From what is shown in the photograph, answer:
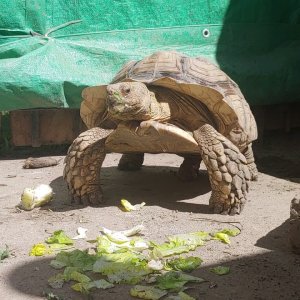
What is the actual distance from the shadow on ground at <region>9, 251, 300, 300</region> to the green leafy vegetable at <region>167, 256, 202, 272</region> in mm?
37

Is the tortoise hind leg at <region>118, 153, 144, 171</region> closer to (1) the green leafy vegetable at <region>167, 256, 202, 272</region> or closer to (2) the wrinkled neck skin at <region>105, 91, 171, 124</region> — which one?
(2) the wrinkled neck skin at <region>105, 91, 171, 124</region>

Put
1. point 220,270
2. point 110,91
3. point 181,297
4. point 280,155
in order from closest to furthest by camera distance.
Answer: point 181,297 < point 220,270 < point 110,91 < point 280,155

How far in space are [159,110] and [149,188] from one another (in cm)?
102

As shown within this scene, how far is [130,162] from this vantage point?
6.02 m

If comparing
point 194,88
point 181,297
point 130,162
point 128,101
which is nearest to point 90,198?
point 128,101

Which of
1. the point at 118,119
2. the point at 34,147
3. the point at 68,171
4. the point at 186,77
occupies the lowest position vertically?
the point at 34,147

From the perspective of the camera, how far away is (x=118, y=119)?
14.6 ft

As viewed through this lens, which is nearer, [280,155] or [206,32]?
[206,32]

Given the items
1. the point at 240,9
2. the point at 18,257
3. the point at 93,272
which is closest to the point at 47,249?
the point at 18,257

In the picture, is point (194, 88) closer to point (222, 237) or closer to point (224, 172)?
point (224, 172)

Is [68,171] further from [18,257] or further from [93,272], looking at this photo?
[93,272]

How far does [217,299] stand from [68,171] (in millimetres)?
2037

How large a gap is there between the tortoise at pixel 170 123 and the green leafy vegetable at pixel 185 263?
3.45 ft

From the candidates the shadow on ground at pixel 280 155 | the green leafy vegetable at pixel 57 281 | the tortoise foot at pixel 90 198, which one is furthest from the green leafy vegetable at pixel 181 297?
the shadow on ground at pixel 280 155
